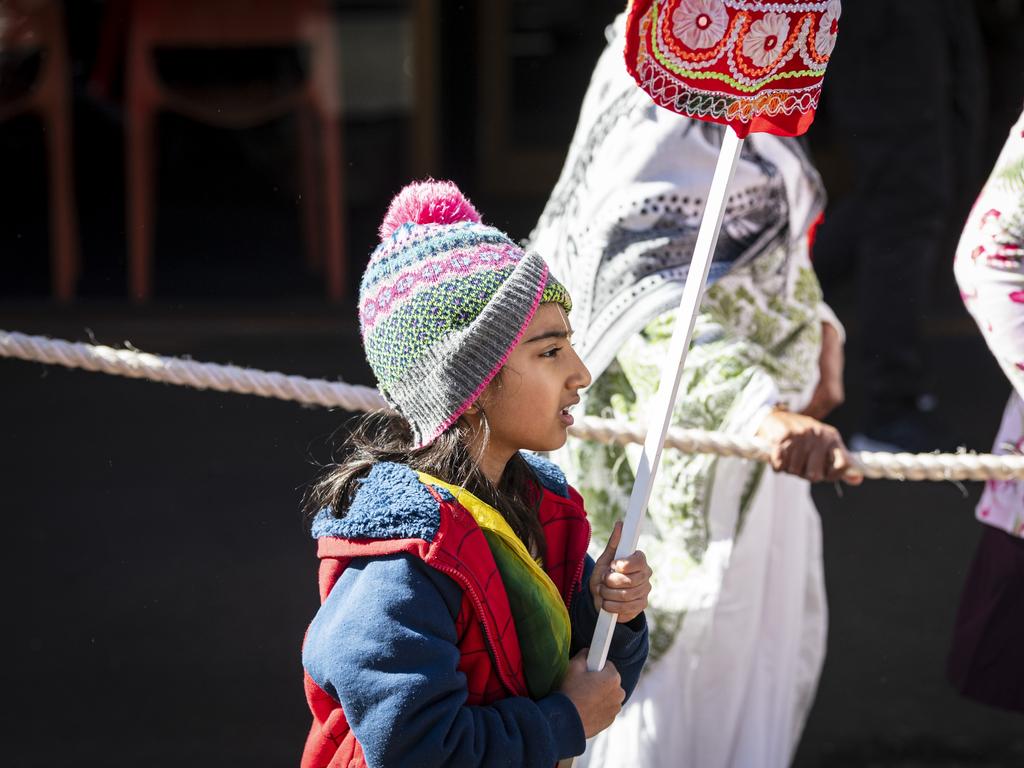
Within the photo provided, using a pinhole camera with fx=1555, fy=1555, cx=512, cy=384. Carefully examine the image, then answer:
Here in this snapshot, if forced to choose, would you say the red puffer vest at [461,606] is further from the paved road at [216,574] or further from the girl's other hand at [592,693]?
the paved road at [216,574]

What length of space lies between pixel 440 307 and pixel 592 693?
45 centimetres

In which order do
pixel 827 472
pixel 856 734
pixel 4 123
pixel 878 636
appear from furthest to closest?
1. pixel 4 123
2. pixel 878 636
3. pixel 856 734
4. pixel 827 472

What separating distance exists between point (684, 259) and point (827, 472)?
38 centimetres

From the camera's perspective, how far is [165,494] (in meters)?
4.46

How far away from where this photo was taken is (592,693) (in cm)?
167

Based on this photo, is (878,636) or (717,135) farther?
(878,636)

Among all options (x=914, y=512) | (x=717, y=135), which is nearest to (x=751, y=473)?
(x=717, y=135)

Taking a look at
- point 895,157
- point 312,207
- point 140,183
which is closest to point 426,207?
point 895,157

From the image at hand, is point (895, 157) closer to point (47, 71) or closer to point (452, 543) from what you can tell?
point (47, 71)

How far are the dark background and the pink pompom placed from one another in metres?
1.46

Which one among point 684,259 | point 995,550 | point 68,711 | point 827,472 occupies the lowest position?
point 68,711

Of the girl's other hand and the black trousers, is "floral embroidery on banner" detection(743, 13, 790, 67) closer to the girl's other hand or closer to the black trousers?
the girl's other hand

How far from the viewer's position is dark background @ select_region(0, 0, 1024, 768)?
3.31 metres

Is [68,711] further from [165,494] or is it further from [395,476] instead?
[395,476]
